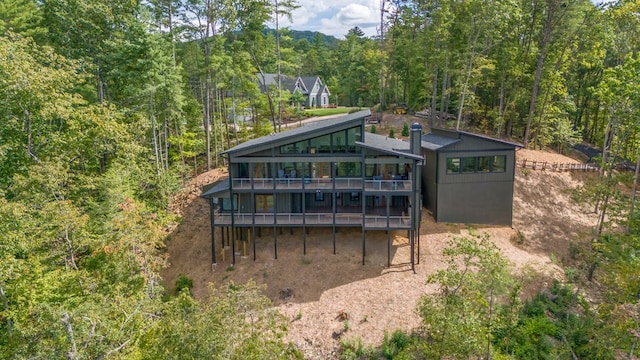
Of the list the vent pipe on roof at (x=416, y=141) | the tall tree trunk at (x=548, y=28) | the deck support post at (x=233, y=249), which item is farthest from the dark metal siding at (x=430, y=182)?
the tall tree trunk at (x=548, y=28)

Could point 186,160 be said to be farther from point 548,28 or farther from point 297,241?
point 548,28

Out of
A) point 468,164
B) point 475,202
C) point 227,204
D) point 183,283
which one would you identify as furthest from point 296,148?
point 475,202

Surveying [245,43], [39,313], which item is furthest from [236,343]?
[245,43]

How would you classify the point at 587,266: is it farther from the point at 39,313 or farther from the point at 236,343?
the point at 39,313

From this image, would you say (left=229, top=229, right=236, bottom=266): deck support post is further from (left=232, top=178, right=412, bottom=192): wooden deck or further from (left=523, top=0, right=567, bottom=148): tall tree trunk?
(left=523, top=0, right=567, bottom=148): tall tree trunk

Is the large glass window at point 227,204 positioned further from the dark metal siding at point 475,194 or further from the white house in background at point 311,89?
the white house in background at point 311,89

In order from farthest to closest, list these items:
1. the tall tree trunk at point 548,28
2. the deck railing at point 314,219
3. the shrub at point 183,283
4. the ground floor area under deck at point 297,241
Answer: the tall tree trunk at point 548,28 < the ground floor area under deck at point 297,241 < the deck railing at point 314,219 < the shrub at point 183,283

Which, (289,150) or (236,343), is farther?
(289,150)
